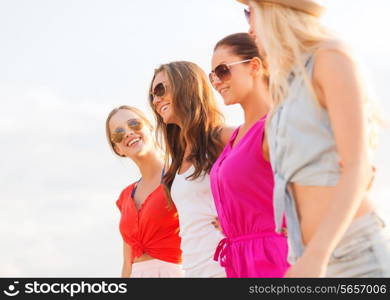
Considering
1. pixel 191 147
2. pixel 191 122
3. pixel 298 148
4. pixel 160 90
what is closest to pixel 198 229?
pixel 191 147

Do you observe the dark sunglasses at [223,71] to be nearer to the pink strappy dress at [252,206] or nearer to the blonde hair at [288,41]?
the pink strappy dress at [252,206]

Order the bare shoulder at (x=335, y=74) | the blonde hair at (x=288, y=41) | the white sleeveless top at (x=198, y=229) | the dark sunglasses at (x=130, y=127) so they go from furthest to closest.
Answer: the dark sunglasses at (x=130, y=127) → the white sleeveless top at (x=198, y=229) → the blonde hair at (x=288, y=41) → the bare shoulder at (x=335, y=74)

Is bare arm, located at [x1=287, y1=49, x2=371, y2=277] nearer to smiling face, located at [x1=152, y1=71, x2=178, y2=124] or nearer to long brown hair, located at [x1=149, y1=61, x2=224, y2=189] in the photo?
long brown hair, located at [x1=149, y1=61, x2=224, y2=189]

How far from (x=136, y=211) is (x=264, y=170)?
3.10m

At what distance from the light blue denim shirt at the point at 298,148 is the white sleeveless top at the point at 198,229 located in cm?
231

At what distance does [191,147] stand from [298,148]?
3.07 meters

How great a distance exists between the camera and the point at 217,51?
576 centimetres

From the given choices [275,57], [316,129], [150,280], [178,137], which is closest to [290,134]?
[316,129]

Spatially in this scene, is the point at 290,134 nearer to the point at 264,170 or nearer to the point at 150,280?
the point at 264,170

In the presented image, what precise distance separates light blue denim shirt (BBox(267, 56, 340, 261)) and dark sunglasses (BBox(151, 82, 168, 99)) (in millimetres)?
3216

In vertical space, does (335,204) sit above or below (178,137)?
below

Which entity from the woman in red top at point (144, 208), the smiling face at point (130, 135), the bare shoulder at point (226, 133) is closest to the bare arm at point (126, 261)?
the woman in red top at point (144, 208)

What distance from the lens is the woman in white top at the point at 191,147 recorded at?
603 centimetres

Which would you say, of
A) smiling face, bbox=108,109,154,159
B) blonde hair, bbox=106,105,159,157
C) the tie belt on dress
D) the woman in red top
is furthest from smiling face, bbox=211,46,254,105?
blonde hair, bbox=106,105,159,157
